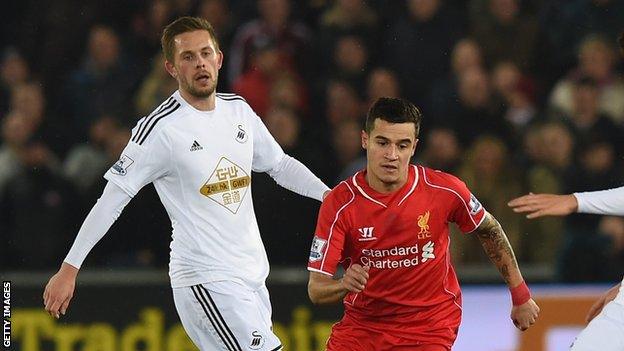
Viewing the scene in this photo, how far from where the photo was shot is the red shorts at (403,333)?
623cm

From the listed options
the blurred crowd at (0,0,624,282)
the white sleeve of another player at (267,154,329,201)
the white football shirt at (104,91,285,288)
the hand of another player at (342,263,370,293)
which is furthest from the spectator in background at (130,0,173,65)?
the hand of another player at (342,263,370,293)

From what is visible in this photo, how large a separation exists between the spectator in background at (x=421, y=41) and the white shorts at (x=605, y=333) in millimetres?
4937

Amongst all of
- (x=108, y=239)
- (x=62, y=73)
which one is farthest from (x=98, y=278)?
(x=62, y=73)

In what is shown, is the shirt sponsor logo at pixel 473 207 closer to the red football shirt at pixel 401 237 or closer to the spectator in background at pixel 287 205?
the red football shirt at pixel 401 237

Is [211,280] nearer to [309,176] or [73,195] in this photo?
[309,176]

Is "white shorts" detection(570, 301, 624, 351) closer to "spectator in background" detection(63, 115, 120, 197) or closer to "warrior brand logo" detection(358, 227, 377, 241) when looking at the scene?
"warrior brand logo" detection(358, 227, 377, 241)

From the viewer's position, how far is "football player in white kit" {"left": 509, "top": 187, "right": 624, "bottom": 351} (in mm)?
5977

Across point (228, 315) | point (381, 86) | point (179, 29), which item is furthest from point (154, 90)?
point (228, 315)

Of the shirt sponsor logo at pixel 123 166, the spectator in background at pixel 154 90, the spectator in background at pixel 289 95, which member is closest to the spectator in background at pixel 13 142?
the spectator in background at pixel 154 90

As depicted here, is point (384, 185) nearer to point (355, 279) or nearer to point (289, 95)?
point (355, 279)

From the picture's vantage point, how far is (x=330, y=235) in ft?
20.0

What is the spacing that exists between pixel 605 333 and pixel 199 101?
7.08 ft

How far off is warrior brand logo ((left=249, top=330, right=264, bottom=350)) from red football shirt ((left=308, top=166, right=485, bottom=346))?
0.49 metres

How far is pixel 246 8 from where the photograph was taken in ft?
36.8
